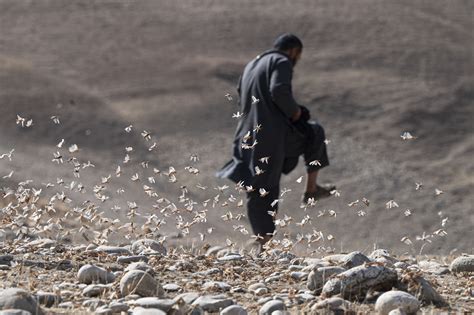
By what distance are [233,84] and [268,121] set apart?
13.6m

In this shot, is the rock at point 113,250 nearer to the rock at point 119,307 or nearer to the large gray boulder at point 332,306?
the rock at point 119,307

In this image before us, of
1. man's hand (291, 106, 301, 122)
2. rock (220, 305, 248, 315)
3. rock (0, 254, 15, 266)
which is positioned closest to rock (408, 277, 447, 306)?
rock (220, 305, 248, 315)

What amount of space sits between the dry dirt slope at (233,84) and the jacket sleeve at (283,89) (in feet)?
18.9

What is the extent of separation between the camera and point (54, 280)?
4.39m

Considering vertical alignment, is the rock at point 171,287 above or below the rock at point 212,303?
below

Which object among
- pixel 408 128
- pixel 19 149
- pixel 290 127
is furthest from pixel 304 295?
pixel 408 128

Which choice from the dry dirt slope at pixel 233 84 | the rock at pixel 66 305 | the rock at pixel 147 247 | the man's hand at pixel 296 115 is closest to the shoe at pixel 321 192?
the man's hand at pixel 296 115

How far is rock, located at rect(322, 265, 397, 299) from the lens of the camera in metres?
4.00

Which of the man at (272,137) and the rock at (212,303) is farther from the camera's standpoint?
the man at (272,137)

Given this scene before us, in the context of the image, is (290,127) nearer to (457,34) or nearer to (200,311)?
(200,311)

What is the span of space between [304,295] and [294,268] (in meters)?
0.65

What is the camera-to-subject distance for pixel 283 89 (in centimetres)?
662

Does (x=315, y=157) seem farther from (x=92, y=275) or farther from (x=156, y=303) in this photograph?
(x=156, y=303)

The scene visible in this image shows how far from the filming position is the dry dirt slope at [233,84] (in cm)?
1532
